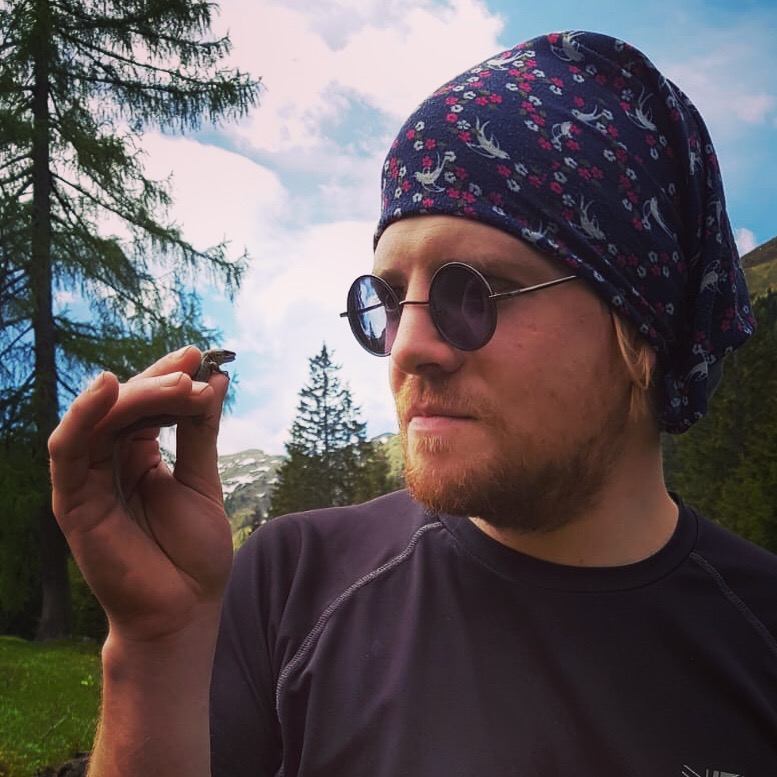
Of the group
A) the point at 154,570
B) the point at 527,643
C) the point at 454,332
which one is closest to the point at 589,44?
the point at 454,332

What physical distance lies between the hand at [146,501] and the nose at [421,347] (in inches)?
19.0

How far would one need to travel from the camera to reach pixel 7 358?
18.1 metres

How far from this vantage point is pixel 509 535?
75.4 inches

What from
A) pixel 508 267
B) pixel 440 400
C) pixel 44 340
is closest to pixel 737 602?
pixel 440 400

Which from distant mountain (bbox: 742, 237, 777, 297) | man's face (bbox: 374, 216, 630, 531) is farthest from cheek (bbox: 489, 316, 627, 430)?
distant mountain (bbox: 742, 237, 777, 297)

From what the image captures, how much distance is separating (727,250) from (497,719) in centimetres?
139

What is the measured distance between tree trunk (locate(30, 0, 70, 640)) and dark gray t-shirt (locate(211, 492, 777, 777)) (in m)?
17.0

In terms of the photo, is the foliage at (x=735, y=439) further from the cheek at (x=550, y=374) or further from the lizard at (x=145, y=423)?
the lizard at (x=145, y=423)

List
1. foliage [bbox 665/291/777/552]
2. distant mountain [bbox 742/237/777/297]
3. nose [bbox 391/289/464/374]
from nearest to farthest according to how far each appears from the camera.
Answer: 1. nose [bbox 391/289/464/374]
2. foliage [bbox 665/291/777/552]
3. distant mountain [bbox 742/237/777/297]

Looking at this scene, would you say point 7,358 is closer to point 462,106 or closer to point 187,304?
point 187,304

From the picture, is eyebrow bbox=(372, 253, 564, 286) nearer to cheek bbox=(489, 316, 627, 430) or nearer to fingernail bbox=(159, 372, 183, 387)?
cheek bbox=(489, 316, 627, 430)

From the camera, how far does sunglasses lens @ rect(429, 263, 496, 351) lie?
178 cm

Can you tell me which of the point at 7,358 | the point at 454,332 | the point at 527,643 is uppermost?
the point at 7,358

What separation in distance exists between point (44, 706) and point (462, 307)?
9.32 m
